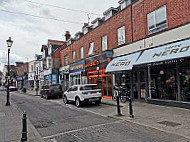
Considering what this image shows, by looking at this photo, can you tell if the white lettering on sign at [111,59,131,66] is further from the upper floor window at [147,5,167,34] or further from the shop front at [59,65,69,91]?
the shop front at [59,65,69,91]

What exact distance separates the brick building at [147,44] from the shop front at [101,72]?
106 mm

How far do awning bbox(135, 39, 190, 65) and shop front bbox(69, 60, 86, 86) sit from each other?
10704 mm

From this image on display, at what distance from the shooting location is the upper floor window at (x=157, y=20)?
1177 centimetres

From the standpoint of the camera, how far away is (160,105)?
11844mm

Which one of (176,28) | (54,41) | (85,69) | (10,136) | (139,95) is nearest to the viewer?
(10,136)

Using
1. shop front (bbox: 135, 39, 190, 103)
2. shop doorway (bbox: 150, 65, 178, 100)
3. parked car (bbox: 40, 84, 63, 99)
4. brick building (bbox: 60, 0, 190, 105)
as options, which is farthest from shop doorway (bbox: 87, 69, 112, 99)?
shop doorway (bbox: 150, 65, 178, 100)

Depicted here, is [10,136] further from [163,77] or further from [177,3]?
[177,3]

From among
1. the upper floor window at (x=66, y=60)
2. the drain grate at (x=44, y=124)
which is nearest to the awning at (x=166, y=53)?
the drain grate at (x=44, y=124)

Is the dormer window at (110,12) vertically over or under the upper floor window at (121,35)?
over

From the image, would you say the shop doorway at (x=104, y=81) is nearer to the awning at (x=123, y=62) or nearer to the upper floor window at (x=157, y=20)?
the awning at (x=123, y=62)

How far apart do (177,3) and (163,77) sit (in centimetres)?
454

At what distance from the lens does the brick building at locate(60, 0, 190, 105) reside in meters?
10.5

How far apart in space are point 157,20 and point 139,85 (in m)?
4.83

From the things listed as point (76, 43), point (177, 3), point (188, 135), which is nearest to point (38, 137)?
A: point (188, 135)
